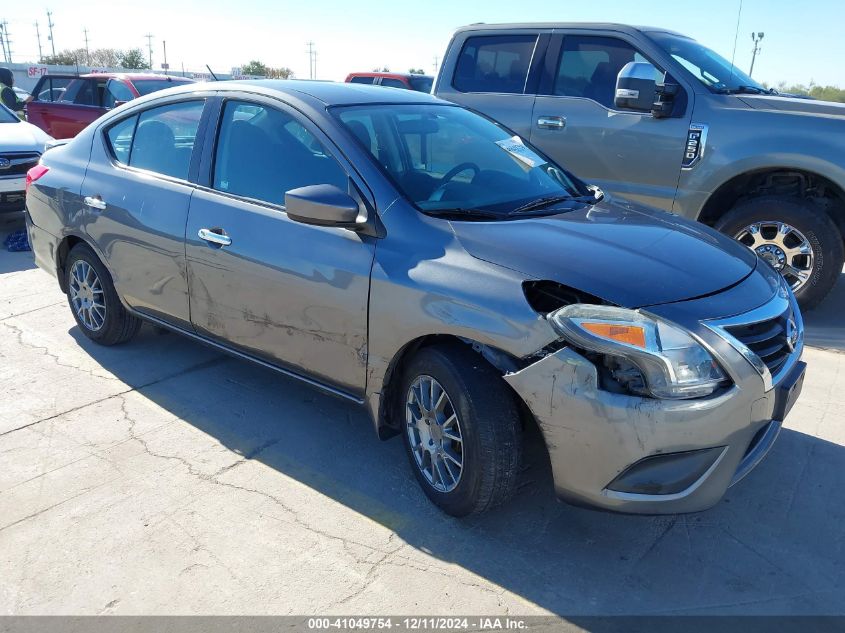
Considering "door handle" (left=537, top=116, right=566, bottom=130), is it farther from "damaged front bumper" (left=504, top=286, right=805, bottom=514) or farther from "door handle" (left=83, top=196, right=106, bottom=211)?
"damaged front bumper" (left=504, top=286, right=805, bottom=514)

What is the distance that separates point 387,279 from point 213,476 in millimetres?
1264

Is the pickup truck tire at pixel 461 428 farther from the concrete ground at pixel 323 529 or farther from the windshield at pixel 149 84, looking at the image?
the windshield at pixel 149 84

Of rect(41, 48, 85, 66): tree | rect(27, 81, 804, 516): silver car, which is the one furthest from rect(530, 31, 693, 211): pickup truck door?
rect(41, 48, 85, 66): tree

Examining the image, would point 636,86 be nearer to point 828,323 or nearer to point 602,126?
point 602,126

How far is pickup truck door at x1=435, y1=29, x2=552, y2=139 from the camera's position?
633 centimetres

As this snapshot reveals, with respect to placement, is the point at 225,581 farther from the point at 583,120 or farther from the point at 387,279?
the point at 583,120

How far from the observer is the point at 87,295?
4750 millimetres

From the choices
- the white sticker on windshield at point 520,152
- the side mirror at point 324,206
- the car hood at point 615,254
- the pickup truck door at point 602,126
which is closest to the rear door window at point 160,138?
the side mirror at point 324,206

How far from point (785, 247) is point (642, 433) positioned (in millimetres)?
3688

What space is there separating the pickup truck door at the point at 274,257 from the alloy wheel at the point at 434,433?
0.29 m

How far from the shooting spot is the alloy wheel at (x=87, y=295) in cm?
467

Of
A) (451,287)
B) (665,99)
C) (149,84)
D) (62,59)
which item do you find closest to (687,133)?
(665,99)

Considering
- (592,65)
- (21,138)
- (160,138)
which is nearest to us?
(160,138)

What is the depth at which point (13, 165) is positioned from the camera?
803cm
